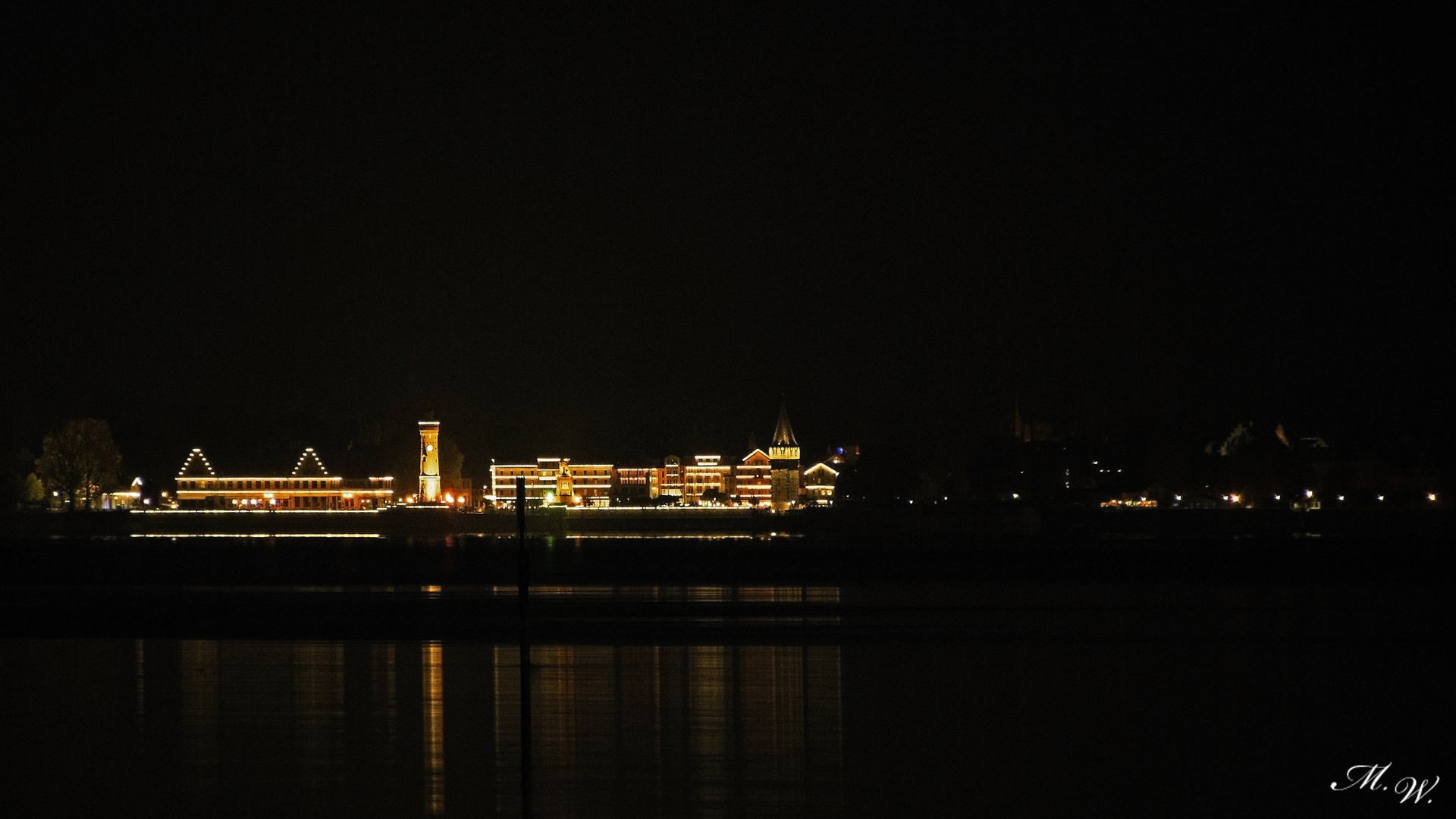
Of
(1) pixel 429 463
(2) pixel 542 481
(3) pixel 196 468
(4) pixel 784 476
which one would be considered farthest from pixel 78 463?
(4) pixel 784 476

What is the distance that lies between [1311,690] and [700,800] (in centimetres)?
966

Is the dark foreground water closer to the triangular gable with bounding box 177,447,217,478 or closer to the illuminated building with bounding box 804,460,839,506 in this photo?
the triangular gable with bounding box 177,447,217,478

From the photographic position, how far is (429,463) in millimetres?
171000

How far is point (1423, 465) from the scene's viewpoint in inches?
4818

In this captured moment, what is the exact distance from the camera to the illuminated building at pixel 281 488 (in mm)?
157625

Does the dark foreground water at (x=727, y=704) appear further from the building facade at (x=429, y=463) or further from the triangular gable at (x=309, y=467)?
the building facade at (x=429, y=463)

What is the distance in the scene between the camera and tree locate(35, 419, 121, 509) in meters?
135

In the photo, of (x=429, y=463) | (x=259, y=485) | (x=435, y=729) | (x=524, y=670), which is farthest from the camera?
(x=429, y=463)

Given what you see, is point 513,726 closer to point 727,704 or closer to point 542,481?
point 727,704

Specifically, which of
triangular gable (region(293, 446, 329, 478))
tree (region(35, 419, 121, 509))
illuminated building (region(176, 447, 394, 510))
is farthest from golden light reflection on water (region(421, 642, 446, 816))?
triangular gable (region(293, 446, 329, 478))

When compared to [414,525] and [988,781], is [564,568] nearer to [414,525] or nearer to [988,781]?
[988,781]

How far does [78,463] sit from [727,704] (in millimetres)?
128176

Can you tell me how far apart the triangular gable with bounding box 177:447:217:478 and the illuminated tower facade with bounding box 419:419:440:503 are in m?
21.5

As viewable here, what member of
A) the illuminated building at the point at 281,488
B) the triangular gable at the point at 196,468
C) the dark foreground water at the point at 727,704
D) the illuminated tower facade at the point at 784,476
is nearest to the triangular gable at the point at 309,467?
the illuminated building at the point at 281,488
